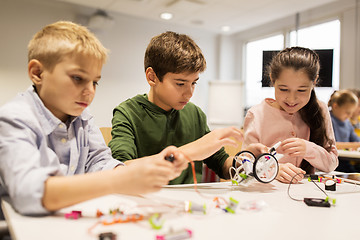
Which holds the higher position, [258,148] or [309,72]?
[309,72]

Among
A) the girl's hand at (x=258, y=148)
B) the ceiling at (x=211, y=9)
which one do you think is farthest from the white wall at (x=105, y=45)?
the girl's hand at (x=258, y=148)

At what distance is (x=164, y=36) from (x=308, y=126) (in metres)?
0.81

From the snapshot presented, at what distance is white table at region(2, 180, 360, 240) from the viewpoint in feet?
1.89

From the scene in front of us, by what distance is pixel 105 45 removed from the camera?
525 centimetres

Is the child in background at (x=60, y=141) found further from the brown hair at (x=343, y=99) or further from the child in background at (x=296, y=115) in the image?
the brown hair at (x=343, y=99)

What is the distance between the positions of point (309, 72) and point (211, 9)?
388 centimetres

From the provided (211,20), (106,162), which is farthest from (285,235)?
(211,20)

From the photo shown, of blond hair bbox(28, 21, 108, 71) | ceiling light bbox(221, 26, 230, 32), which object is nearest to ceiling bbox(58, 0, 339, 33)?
ceiling light bbox(221, 26, 230, 32)

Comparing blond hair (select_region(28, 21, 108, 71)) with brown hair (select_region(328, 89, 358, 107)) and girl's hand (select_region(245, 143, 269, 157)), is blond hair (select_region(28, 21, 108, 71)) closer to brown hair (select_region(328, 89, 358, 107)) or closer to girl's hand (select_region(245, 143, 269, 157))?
girl's hand (select_region(245, 143, 269, 157))

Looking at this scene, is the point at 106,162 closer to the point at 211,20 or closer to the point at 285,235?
the point at 285,235

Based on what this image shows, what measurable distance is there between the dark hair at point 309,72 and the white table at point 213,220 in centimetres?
49

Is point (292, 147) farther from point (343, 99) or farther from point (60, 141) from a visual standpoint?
point (343, 99)

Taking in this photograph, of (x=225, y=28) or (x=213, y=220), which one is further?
(x=225, y=28)

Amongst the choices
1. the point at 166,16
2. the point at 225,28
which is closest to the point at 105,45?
the point at 166,16
